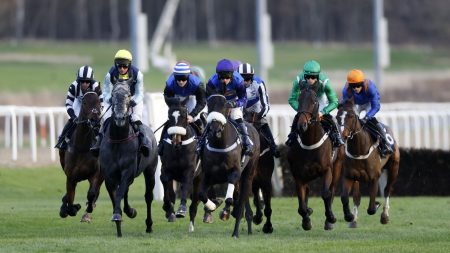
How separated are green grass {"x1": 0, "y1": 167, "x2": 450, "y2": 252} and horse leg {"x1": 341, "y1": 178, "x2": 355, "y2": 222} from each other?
0.55ft

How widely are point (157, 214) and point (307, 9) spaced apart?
83309 mm

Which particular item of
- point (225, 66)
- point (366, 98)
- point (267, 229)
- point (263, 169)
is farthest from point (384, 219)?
point (225, 66)

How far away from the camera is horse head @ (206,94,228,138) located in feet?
51.3

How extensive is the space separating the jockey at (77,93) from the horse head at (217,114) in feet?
Result: 8.22

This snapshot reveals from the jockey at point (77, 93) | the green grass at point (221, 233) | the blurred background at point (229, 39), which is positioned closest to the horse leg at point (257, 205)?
the green grass at point (221, 233)

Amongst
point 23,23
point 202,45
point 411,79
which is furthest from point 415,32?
point 411,79

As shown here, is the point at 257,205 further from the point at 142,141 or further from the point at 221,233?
the point at 142,141

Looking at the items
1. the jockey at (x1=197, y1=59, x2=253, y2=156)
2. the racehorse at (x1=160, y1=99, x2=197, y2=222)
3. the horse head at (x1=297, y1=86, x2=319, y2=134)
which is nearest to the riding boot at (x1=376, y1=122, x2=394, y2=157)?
the horse head at (x1=297, y1=86, x2=319, y2=134)

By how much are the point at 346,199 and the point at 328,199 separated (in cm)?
84

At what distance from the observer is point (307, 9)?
102m

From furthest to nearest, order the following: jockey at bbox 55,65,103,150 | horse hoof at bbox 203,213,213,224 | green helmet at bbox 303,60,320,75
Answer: jockey at bbox 55,65,103,150 → horse hoof at bbox 203,213,213,224 → green helmet at bbox 303,60,320,75

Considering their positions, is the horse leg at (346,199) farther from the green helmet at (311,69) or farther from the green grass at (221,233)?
the green helmet at (311,69)

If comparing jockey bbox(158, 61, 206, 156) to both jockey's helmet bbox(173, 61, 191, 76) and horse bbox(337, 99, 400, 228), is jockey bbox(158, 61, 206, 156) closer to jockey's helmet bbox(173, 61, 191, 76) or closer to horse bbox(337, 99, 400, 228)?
jockey's helmet bbox(173, 61, 191, 76)

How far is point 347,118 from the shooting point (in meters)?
17.8
